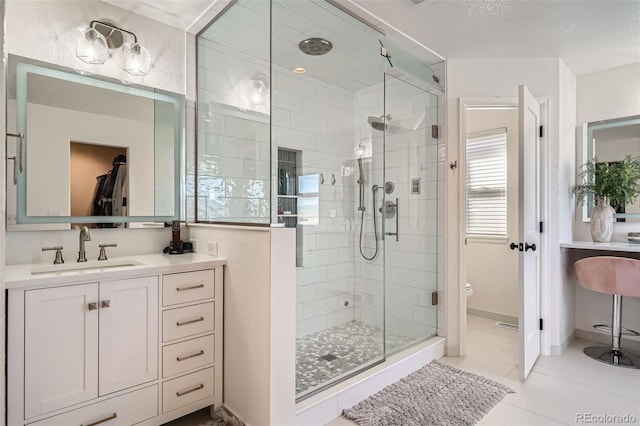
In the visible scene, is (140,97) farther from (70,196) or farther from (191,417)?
(191,417)

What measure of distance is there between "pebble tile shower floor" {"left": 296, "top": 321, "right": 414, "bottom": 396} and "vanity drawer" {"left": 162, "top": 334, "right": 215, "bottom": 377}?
1.78ft

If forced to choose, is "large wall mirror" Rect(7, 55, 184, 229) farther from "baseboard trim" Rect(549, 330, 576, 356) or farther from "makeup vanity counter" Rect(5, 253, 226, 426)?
"baseboard trim" Rect(549, 330, 576, 356)

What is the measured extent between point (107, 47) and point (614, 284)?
Result: 3911 mm

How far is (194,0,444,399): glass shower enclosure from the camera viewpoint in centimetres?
216

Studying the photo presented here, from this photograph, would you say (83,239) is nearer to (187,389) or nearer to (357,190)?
(187,389)

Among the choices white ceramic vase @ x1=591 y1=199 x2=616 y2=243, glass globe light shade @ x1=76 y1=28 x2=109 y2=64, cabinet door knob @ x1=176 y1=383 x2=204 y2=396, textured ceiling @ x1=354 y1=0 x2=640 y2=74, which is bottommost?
cabinet door knob @ x1=176 y1=383 x2=204 y2=396

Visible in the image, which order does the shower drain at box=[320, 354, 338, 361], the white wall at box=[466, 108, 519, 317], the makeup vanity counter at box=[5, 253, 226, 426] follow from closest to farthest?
the makeup vanity counter at box=[5, 253, 226, 426] → the shower drain at box=[320, 354, 338, 361] → the white wall at box=[466, 108, 519, 317]

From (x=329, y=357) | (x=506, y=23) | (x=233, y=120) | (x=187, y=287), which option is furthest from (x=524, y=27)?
(x=187, y=287)

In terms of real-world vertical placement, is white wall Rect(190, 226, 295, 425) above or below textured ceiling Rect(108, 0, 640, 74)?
below

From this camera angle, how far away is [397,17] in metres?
2.29

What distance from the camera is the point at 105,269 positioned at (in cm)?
168

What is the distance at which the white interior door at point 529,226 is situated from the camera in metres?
2.37

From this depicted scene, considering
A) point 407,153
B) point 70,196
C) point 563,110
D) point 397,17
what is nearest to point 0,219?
point 70,196

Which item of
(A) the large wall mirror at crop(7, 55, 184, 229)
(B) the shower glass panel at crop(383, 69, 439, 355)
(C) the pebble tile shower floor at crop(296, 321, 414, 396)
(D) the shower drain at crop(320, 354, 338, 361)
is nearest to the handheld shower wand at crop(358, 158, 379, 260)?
(B) the shower glass panel at crop(383, 69, 439, 355)
